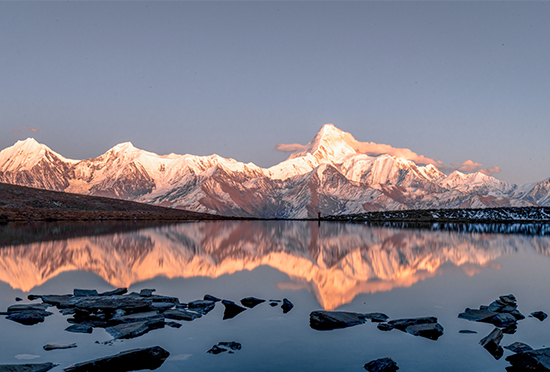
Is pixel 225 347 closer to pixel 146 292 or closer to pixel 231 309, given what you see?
pixel 231 309

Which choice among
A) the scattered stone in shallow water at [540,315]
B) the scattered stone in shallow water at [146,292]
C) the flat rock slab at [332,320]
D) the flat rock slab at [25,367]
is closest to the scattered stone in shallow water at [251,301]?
the flat rock slab at [332,320]

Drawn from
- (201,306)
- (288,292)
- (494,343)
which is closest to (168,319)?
(201,306)

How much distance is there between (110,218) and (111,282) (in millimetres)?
79562

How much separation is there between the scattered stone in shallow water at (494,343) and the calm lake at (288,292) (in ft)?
0.72

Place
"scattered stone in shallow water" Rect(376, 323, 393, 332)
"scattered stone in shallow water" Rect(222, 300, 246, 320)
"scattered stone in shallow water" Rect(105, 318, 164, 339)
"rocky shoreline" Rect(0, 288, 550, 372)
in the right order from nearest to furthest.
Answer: "rocky shoreline" Rect(0, 288, 550, 372) < "scattered stone in shallow water" Rect(105, 318, 164, 339) < "scattered stone in shallow water" Rect(376, 323, 393, 332) < "scattered stone in shallow water" Rect(222, 300, 246, 320)

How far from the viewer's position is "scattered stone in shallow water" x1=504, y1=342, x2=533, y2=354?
12.3 m

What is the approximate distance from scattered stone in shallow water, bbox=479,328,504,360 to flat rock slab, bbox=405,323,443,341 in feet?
4.21

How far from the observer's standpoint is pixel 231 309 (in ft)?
53.3

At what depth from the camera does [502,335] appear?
13.5 metres

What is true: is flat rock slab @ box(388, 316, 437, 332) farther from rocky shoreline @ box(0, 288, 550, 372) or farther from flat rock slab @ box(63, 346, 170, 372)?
flat rock slab @ box(63, 346, 170, 372)

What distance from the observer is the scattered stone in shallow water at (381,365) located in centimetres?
1099

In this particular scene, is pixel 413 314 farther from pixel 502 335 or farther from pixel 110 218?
pixel 110 218

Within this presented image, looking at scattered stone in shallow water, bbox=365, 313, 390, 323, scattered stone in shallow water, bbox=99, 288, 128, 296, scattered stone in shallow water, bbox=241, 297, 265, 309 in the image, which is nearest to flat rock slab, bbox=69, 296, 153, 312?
scattered stone in shallow water, bbox=99, 288, 128, 296

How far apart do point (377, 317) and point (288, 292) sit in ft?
17.0
